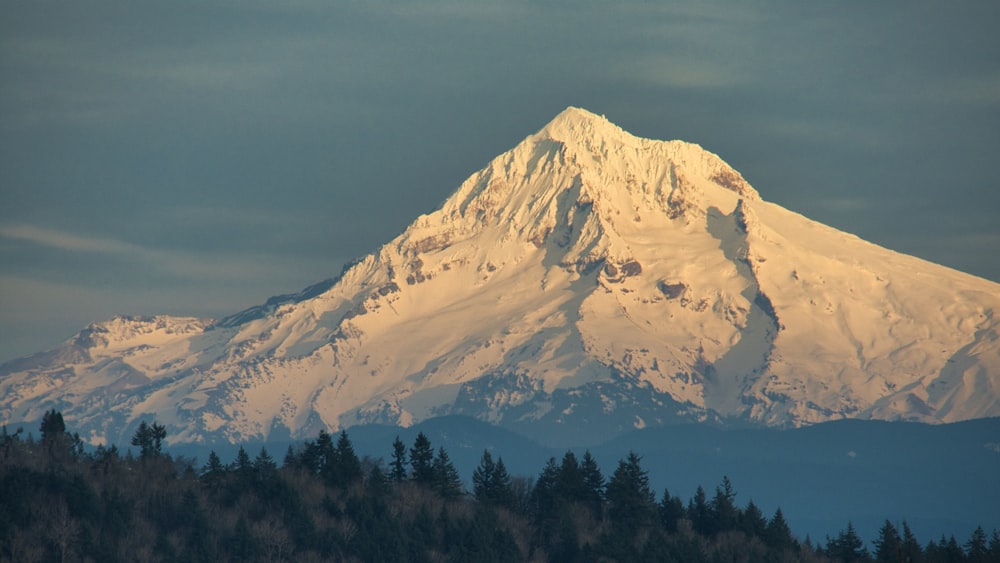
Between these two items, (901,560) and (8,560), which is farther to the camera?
(8,560)

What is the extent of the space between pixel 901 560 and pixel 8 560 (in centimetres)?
10668

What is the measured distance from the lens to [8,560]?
656ft

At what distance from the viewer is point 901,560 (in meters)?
118
